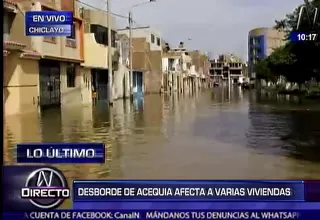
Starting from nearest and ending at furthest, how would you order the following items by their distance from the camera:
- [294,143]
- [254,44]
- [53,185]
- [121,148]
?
[53,185]
[254,44]
[121,148]
[294,143]

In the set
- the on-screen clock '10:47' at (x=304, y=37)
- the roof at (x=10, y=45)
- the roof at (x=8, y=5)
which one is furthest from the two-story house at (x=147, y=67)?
the on-screen clock '10:47' at (x=304, y=37)

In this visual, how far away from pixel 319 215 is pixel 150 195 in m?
1.37

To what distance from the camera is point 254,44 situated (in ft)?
21.7

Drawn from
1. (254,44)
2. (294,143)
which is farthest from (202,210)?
(294,143)

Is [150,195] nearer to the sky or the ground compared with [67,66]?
nearer to the ground

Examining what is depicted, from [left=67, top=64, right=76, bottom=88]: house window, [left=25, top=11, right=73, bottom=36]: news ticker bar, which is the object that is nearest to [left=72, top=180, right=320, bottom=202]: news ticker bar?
[left=25, top=11, right=73, bottom=36]: news ticker bar

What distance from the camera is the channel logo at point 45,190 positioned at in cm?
465

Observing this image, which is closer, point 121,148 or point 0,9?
point 0,9

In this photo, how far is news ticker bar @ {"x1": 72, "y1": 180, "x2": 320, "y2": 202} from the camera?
15.1 ft

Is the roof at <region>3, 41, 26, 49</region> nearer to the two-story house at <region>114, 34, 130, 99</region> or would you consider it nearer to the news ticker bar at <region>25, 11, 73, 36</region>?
the news ticker bar at <region>25, 11, 73, 36</region>

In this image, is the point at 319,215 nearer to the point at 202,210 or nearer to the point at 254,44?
the point at 202,210

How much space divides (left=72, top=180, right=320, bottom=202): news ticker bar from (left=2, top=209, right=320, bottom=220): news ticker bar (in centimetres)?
10

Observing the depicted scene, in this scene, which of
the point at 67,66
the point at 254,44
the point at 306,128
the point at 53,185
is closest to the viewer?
the point at 53,185

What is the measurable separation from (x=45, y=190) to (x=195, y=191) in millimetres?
1232
